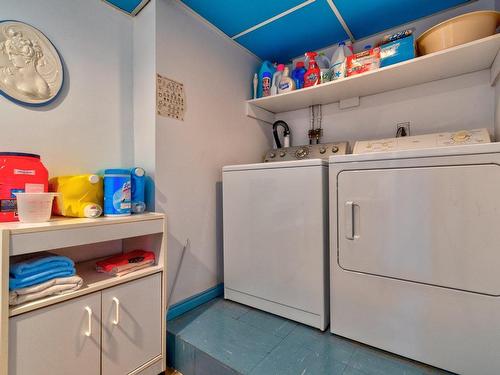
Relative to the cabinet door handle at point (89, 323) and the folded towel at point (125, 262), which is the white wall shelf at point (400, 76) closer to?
the folded towel at point (125, 262)

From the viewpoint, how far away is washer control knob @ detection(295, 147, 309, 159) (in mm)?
2129

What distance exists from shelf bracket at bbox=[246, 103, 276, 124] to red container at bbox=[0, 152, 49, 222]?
164cm

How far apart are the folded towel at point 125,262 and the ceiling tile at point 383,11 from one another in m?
2.05

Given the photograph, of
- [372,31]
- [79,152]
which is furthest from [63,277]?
[372,31]

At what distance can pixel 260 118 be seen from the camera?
2.42 metres

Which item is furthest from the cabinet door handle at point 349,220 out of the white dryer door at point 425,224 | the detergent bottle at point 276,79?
the detergent bottle at point 276,79

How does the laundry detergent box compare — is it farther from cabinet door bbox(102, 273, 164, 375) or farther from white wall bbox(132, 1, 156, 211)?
cabinet door bbox(102, 273, 164, 375)

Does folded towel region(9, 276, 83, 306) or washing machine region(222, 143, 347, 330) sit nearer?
folded towel region(9, 276, 83, 306)

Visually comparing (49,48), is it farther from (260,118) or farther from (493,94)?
(493,94)

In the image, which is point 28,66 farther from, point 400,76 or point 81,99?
point 400,76

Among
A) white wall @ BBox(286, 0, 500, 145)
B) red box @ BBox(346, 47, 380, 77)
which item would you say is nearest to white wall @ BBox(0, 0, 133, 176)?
red box @ BBox(346, 47, 380, 77)

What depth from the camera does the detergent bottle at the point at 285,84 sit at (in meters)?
2.06

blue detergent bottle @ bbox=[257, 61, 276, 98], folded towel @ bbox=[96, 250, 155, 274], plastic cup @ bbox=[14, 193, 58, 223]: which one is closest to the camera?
plastic cup @ bbox=[14, 193, 58, 223]

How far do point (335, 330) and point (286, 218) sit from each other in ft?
2.34
